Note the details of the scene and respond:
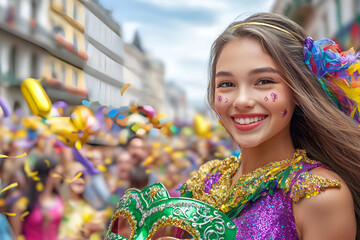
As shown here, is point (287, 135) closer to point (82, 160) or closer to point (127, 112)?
point (127, 112)

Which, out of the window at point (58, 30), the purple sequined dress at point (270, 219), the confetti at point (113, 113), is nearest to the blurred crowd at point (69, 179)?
the confetti at point (113, 113)

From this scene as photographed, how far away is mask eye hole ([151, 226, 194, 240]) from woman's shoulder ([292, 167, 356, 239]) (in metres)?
0.38

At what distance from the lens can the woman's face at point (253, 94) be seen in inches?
59.9

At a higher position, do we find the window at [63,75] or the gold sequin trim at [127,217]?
the window at [63,75]

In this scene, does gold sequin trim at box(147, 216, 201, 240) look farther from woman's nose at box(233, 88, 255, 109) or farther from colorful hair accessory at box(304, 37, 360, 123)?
colorful hair accessory at box(304, 37, 360, 123)

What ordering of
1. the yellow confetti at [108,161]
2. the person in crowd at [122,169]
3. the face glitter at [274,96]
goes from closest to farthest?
the face glitter at [274,96] < the yellow confetti at [108,161] < the person in crowd at [122,169]

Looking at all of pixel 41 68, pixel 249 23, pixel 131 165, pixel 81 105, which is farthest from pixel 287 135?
pixel 131 165

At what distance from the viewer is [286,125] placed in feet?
5.32

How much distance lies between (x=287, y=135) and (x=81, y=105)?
0.83m

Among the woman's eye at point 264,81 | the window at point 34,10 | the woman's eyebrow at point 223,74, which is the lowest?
the woman's eye at point 264,81

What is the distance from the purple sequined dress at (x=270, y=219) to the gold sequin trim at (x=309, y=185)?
0.16 feet

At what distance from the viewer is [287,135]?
1662mm

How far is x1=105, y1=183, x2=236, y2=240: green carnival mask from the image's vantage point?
51.1 inches

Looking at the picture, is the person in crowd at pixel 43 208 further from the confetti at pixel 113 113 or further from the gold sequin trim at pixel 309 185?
the gold sequin trim at pixel 309 185
